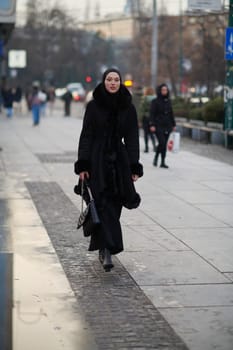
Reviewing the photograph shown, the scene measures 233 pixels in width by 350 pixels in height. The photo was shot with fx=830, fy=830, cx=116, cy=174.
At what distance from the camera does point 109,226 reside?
7.68 meters

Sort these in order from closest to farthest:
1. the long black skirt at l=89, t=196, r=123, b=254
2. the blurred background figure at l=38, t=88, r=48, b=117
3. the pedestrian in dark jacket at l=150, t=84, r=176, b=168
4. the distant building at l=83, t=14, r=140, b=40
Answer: the long black skirt at l=89, t=196, r=123, b=254
the pedestrian in dark jacket at l=150, t=84, r=176, b=168
the blurred background figure at l=38, t=88, r=48, b=117
the distant building at l=83, t=14, r=140, b=40

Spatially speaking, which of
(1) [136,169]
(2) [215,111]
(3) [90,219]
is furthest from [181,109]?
(3) [90,219]

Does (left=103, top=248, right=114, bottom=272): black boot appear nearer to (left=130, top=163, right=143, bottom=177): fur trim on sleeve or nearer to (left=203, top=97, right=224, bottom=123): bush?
(left=130, top=163, right=143, bottom=177): fur trim on sleeve

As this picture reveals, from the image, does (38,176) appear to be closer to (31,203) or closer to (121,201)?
(31,203)

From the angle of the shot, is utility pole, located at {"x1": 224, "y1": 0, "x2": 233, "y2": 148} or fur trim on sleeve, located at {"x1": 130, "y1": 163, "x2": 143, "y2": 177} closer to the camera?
fur trim on sleeve, located at {"x1": 130, "y1": 163, "x2": 143, "y2": 177}

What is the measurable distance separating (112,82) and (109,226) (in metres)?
1.33

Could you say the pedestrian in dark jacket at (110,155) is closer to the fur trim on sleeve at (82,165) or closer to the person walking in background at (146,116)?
the fur trim on sleeve at (82,165)

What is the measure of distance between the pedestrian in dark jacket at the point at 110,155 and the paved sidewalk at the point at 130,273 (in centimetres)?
44

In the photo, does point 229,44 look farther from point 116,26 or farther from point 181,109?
point 116,26

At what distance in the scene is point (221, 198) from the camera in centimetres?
1277

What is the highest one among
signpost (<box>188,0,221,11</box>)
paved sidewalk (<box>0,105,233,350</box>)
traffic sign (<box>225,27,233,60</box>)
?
signpost (<box>188,0,221,11</box>)

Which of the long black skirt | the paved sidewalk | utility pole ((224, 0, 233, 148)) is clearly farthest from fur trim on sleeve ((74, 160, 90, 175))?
utility pole ((224, 0, 233, 148))

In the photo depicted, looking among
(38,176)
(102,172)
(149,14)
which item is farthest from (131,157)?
(149,14)

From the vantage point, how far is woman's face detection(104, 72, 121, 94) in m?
7.59
